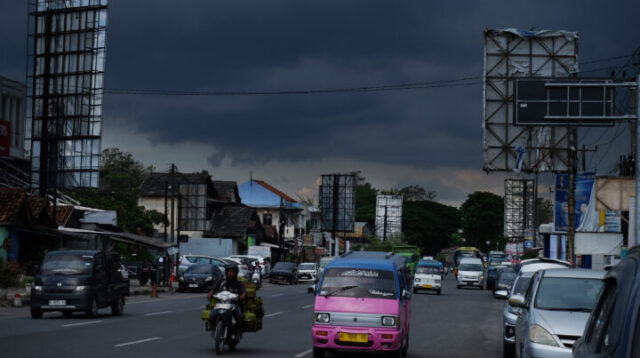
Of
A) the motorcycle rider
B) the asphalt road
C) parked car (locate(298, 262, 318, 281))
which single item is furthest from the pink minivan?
parked car (locate(298, 262, 318, 281))

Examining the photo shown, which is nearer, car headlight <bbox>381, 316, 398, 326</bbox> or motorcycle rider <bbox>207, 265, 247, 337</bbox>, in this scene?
car headlight <bbox>381, 316, 398, 326</bbox>

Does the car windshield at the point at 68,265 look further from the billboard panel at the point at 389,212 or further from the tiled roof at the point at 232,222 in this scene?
the billboard panel at the point at 389,212

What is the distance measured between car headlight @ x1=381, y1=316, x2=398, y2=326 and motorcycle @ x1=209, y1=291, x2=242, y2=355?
297cm

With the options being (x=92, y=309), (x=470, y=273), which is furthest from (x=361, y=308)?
(x=470, y=273)

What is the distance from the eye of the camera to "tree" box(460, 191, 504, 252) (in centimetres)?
15875

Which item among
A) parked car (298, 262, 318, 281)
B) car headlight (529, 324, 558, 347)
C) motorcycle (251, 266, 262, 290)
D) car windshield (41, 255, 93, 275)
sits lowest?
parked car (298, 262, 318, 281)

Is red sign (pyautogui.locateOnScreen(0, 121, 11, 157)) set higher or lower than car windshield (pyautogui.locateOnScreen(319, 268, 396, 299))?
higher

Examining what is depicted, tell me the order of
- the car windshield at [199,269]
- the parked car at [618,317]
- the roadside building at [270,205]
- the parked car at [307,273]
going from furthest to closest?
the roadside building at [270,205] → the parked car at [307,273] → the car windshield at [199,269] → the parked car at [618,317]

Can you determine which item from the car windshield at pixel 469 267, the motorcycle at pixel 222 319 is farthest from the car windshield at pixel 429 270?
the motorcycle at pixel 222 319

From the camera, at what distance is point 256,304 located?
17.6m

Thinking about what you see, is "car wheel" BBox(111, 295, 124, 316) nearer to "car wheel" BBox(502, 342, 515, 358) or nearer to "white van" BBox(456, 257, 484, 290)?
"car wheel" BBox(502, 342, 515, 358)

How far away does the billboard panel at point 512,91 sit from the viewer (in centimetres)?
3797

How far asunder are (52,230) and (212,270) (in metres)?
8.64

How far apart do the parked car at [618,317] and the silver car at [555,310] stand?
6363 mm
